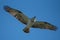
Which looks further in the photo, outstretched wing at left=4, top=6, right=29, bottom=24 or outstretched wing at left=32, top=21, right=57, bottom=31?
outstretched wing at left=32, top=21, right=57, bottom=31

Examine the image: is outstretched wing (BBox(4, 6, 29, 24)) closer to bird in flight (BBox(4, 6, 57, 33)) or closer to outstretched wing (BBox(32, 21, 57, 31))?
bird in flight (BBox(4, 6, 57, 33))

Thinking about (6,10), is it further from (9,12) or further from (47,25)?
(47,25)

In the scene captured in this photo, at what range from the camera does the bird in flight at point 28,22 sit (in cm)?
1107

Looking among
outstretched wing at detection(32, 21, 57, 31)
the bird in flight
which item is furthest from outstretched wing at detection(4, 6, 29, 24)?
outstretched wing at detection(32, 21, 57, 31)

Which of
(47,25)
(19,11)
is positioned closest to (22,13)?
(19,11)

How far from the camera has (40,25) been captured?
1157cm

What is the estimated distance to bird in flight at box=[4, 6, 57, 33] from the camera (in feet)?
36.3

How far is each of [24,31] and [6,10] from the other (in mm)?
691

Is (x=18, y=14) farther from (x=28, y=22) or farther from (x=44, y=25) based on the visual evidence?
(x=44, y=25)

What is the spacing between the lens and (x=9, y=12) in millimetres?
11094

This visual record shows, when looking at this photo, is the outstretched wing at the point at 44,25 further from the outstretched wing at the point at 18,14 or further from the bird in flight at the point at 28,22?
the outstretched wing at the point at 18,14

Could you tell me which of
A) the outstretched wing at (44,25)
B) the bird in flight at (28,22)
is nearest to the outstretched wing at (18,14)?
the bird in flight at (28,22)

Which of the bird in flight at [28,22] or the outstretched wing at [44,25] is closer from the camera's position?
the bird in flight at [28,22]

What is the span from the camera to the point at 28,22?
11.2m
